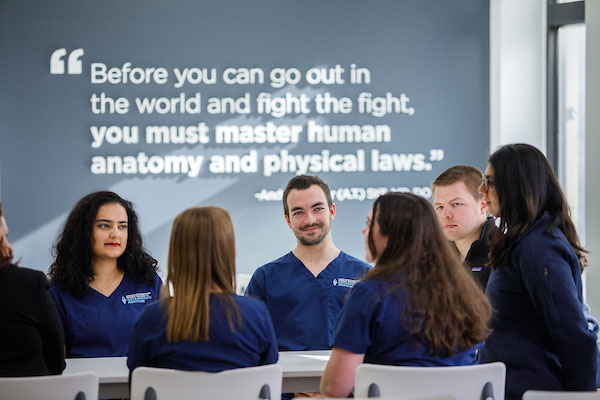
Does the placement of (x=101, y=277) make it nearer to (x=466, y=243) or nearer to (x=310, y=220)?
(x=310, y=220)

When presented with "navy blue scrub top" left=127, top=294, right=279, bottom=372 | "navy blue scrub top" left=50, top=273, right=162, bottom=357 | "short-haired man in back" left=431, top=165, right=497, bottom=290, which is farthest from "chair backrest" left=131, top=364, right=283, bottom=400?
"short-haired man in back" left=431, top=165, right=497, bottom=290

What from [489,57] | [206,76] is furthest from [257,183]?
[489,57]

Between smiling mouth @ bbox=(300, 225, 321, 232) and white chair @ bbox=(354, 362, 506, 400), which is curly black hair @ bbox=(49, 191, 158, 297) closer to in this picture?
smiling mouth @ bbox=(300, 225, 321, 232)

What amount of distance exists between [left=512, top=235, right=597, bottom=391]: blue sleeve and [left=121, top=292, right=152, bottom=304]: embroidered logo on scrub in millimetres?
1664

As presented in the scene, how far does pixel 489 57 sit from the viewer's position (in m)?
5.51

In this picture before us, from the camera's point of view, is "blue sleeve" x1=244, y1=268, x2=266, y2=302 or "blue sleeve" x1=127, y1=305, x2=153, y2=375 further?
"blue sleeve" x1=244, y1=268, x2=266, y2=302

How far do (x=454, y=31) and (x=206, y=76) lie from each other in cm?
197

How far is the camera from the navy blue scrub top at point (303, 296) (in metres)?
3.12

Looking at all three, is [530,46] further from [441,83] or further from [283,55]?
[283,55]

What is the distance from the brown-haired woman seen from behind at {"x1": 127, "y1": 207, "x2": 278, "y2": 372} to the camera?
2.05 m

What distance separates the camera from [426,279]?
2084 millimetres

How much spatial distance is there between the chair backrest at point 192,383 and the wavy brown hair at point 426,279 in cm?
48

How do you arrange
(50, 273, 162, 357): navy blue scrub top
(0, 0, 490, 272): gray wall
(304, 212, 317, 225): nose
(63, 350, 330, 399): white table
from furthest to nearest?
(0, 0, 490, 272): gray wall → (304, 212, 317, 225): nose → (50, 273, 162, 357): navy blue scrub top → (63, 350, 330, 399): white table

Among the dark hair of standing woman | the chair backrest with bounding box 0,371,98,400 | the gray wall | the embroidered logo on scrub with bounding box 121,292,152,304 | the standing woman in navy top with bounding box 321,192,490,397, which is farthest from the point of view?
the gray wall
